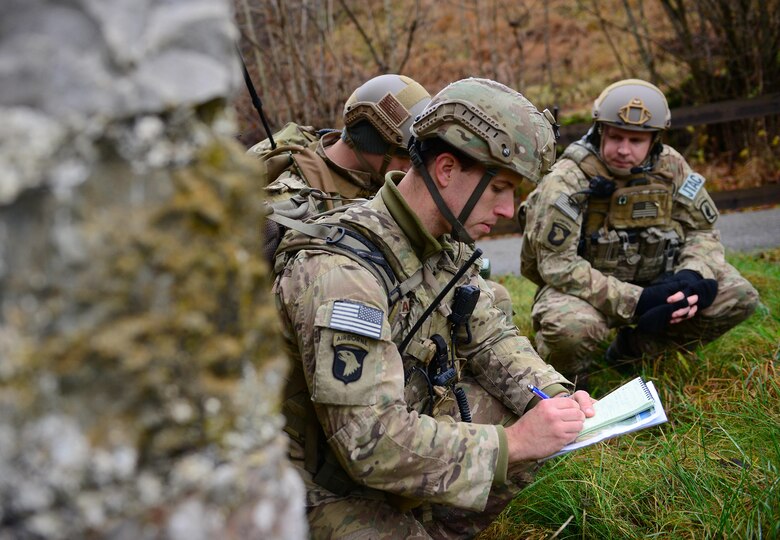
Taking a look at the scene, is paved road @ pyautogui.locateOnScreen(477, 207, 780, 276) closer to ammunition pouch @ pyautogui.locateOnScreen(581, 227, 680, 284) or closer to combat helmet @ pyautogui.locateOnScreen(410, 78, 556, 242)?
ammunition pouch @ pyautogui.locateOnScreen(581, 227, 680, 284)

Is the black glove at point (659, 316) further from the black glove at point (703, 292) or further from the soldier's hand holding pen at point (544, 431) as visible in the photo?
the soldier's hand holding pen at point (544, 431)

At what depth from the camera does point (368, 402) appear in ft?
6.69

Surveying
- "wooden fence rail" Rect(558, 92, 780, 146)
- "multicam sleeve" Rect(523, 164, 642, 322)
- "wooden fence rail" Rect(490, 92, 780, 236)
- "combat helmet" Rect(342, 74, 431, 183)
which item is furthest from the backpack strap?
"wooden fence rail" Rect(558, 92, 780, 146)

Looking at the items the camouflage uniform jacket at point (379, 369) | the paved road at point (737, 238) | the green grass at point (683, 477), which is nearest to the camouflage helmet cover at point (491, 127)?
the camouflage uniform jacket at point (379, 369)

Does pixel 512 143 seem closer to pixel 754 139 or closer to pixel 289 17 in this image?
pixel 289 17

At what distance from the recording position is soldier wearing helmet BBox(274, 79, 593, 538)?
2062 mm

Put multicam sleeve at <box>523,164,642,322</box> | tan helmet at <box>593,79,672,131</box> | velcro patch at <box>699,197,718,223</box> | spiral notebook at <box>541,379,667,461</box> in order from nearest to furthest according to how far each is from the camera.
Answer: spiral notebook at <box>541,379,667,461</box>, multicam sleeve at <box>523,164,642,322</box>, tan helmet at <box>593,79,672,131</box>, velcro patch at <box>699,197,718,223</box>

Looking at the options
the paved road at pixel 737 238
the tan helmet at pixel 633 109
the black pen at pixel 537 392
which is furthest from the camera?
the paved road at pixel 737 238

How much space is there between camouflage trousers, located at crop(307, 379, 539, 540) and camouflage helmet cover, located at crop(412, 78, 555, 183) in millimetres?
831

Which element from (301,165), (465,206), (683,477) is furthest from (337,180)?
(683,477)

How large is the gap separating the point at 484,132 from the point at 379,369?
832 mm

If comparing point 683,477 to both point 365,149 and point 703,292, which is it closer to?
point 703,292

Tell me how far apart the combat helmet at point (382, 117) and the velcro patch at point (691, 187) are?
68.2 inches

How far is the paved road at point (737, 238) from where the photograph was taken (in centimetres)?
717
